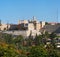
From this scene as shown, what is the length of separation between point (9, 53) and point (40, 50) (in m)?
4.02

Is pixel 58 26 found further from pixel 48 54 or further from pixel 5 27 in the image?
pixel 48 54

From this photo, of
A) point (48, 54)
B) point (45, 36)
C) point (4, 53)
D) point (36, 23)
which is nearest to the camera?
point (4, 53)

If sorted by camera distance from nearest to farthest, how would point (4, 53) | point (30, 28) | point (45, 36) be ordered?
1. point (4, 53)
2. point (45, 36)
3. point (30, 28)

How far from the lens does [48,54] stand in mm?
31516

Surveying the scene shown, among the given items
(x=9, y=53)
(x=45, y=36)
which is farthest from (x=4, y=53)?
(x=45, y=36)

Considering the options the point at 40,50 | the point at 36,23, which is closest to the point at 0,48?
the point at 40,50

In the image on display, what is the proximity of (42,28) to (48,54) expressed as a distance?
43.7m

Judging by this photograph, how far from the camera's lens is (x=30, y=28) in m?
70.2

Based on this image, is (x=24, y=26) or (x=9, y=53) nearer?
(x=9, y=53)

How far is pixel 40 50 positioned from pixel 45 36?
29.3 meters

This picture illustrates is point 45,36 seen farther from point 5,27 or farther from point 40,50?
point 40,50

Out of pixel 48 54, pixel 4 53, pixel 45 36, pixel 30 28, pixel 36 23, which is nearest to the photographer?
pixel 4 53

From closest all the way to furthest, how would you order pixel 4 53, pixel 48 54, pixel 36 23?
pixel 4 53 < pixel 48 54 < pixel 36 23

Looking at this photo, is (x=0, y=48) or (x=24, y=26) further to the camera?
(x=24, y=26)
